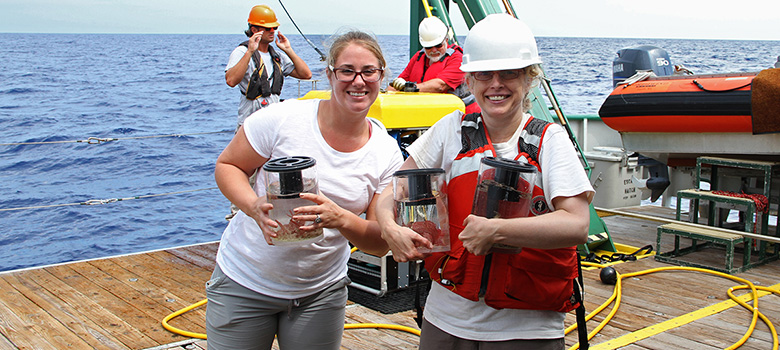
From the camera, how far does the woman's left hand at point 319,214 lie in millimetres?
1986

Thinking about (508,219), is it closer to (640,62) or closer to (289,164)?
(289,164)

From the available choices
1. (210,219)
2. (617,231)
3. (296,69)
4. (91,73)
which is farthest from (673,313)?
(91,73)

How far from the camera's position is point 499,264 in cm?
194

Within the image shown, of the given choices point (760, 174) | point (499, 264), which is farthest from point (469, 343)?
point (760, 174)

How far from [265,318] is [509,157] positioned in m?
0.93

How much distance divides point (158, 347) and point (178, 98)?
98.6 feet

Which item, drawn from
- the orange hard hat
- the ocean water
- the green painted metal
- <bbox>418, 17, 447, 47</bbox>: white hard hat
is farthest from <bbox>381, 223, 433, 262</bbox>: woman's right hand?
the green painted metal

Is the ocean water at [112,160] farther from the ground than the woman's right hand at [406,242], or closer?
closer

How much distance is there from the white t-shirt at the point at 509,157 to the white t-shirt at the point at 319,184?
25 centimetres

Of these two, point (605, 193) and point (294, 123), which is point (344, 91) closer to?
point (294, 123)

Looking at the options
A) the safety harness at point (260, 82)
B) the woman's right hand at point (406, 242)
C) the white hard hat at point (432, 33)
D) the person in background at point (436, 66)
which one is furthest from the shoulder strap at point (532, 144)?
the safety harness at point (260, 82)

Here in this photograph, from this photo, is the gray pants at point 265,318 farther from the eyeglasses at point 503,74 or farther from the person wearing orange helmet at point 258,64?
the person wearing orange helmet at point 258,64

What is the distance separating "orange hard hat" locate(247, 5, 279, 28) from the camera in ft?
21.3

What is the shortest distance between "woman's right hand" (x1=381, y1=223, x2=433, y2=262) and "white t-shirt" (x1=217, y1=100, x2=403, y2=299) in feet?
1.27
